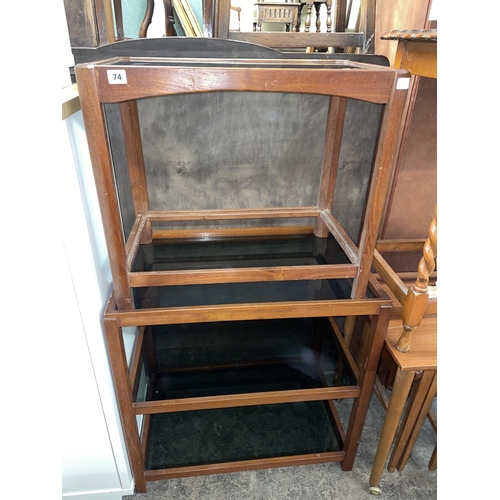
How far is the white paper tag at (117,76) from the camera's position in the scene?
0.65 metres

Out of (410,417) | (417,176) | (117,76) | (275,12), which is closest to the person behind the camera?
(117,76)

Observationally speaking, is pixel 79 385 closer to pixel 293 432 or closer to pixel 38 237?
pixel 38 237

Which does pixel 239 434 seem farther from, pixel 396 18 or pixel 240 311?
pixel 396 18

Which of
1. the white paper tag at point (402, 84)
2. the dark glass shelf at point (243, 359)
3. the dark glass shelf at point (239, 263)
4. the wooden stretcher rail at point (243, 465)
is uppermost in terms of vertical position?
the white paper tag at point (402, 84)

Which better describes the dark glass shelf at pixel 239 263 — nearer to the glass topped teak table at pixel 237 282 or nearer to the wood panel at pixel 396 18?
the glass topped teak table at pixel 237 282

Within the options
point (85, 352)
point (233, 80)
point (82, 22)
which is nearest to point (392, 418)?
point (85, 352)

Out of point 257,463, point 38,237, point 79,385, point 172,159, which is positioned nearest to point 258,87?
point 38,237

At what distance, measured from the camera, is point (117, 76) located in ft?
2.15

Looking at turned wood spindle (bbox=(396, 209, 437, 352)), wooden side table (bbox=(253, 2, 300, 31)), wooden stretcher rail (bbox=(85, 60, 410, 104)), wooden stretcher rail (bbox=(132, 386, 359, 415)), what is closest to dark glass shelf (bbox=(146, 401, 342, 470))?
wooden stretcher rail (bbox=(132, 386, 359, 415))

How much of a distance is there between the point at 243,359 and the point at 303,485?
18.4 inches

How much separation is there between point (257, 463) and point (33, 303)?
40.3 inches

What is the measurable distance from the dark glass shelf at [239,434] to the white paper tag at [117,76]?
1.21m

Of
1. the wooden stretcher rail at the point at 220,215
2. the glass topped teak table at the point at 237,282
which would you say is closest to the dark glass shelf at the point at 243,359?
the glass topped teak table at the point at 237,282

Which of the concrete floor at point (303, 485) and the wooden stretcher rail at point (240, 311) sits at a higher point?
the wooden stretcher rail at point (240, 311)
